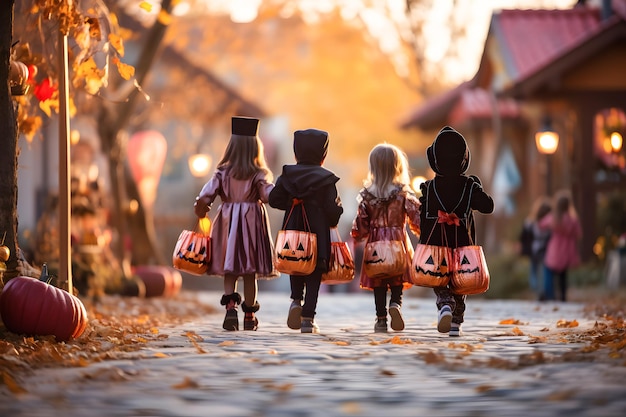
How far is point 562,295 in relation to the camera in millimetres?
20281

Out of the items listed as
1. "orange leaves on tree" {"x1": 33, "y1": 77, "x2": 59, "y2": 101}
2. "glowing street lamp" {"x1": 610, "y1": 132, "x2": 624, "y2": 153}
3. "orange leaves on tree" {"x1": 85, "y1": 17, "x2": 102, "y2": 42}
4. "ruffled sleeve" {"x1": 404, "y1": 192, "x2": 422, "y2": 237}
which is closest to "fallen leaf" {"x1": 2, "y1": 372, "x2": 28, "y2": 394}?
"ruffled sleeve" {"x1": 404, "y1": 192, "x2": 422, "y2": 237}

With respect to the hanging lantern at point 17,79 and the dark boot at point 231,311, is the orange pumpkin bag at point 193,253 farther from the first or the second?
the hanging lantern at point 17,79

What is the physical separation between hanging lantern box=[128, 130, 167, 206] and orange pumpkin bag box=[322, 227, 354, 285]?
12705 mm

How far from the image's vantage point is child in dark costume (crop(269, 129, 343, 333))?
1141cm

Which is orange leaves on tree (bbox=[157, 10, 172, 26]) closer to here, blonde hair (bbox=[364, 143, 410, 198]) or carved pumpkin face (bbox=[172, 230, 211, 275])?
carved pumpkin face (bbox=[172, 230, 211, 275])

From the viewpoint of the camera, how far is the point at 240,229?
11.8 metres

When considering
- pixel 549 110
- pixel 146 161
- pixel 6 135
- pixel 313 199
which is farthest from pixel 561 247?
pixel 6 135

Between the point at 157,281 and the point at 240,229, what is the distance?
9.77m

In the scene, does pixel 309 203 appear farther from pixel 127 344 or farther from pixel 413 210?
pixel 127 344

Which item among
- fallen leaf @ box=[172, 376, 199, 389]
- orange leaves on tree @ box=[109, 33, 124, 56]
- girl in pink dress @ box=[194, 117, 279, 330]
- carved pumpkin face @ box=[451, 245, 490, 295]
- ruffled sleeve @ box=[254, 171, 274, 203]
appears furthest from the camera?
orange leaves on tree @ box=[109, 33, 124, 56]

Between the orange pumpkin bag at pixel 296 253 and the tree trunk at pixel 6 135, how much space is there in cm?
A: 226

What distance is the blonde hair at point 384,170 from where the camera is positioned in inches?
456

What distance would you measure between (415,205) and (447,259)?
691mm

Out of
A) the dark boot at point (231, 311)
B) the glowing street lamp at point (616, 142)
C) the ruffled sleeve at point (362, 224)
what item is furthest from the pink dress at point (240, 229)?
the glowing street lamp at point (616, 142)
